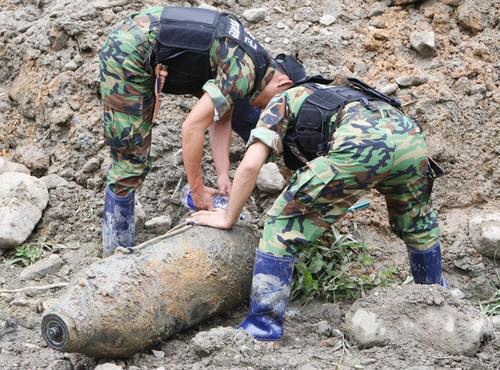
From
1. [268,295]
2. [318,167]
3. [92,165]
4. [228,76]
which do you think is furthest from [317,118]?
[92,165]

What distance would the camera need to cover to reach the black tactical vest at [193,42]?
15.6ft

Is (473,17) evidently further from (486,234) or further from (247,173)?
(247,173)

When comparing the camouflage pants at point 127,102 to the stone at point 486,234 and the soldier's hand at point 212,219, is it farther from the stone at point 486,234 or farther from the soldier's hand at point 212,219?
A: the stone at point 486,234

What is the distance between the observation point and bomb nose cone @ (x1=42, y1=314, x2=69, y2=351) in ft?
12.0

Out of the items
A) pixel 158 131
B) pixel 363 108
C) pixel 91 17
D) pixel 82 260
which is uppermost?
pixel 363 108

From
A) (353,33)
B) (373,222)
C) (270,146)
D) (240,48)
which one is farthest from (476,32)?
(270,146)

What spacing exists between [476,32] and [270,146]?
2696 mm

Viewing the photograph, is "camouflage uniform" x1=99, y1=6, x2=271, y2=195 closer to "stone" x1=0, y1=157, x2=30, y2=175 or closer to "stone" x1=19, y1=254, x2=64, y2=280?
"stone" x1=19, y1=254, x2=64, y2=280

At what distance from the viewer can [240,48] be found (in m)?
4.74

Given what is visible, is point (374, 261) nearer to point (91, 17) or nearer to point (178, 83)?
point (178, 83)

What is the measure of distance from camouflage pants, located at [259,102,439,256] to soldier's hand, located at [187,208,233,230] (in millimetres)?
379

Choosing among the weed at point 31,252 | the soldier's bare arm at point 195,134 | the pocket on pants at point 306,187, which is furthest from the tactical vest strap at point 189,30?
the weed at point 31,252

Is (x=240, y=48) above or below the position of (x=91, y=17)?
above

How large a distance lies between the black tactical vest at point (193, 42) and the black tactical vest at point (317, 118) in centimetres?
63
